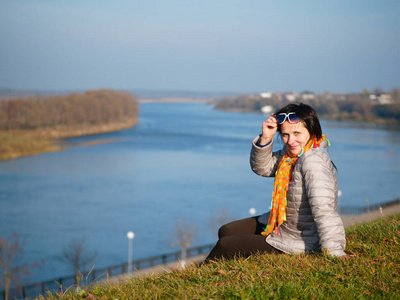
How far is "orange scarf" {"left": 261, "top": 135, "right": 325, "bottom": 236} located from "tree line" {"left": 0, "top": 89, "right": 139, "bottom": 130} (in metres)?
83.6

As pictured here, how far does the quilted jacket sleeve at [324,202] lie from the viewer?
2545 mm

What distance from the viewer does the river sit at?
1046 inches

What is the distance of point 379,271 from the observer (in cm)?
250

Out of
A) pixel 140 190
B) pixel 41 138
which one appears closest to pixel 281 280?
pixel 140 190

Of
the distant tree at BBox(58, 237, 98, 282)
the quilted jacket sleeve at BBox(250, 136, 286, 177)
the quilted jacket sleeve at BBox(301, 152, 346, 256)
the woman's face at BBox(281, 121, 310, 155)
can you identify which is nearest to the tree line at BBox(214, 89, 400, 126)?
the distant tree at BBox(58, 237, 98, 282)

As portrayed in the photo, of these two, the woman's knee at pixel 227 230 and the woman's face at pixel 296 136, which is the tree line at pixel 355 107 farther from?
the woman's face at pixel 296 136

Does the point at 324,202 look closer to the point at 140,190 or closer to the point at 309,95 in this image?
the point at 140,190

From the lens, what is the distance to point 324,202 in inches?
101

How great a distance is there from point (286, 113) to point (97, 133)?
8642 centimetres

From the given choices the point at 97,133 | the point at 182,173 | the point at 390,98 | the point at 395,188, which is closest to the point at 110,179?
the point at 182,173

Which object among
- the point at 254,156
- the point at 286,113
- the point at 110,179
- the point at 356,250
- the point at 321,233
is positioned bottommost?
the point at 110,179

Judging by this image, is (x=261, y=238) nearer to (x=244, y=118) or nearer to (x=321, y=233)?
(x=321, y=233)

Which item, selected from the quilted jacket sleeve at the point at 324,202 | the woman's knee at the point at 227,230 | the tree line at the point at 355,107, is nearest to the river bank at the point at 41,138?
the tree line at the point at 355,107

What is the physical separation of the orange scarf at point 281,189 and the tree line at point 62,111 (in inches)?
3293
